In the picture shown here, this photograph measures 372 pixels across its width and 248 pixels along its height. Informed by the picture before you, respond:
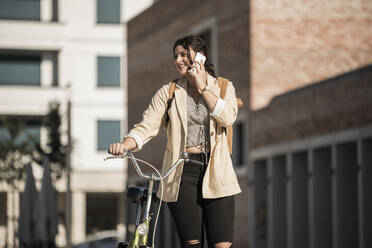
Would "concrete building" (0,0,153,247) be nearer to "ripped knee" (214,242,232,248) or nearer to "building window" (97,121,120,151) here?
"building window" (97,121,120,151)

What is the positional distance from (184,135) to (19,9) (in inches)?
2145

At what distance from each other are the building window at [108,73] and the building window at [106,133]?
239cm

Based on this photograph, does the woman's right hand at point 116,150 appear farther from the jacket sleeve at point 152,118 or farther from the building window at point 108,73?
the building window at point 108,73

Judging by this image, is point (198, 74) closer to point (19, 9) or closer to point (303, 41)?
point (303, 41)

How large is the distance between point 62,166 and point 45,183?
22.9 metres

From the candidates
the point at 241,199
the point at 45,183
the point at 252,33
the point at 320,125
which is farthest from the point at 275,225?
the point at 45,183

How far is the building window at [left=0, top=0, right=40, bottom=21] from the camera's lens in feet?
193

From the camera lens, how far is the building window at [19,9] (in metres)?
58.8

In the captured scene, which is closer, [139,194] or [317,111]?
[139,194]

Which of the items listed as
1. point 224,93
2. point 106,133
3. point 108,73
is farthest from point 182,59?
point 108,73

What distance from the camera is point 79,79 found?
196 ft

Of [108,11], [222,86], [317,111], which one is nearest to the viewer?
[222,86]

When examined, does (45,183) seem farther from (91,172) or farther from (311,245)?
(91,172)

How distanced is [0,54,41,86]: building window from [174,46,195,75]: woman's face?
53.7 m
